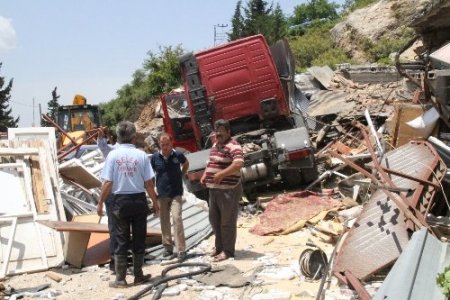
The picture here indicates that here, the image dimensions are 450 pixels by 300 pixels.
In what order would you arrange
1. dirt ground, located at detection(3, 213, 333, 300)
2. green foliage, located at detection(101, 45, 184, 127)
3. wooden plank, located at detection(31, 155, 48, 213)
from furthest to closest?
green foliage, located at detection(101, 45, 184, 127)
wooden plank, located at detection(31, 155, 48, 213)
dirt ground, located at detection(3, 213, 333, 300)

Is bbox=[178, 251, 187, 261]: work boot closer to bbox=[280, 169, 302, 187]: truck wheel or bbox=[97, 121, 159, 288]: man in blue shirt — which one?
bbox=[97, 121, 159, 288]: man in blue shirt

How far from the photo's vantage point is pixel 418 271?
3670mm

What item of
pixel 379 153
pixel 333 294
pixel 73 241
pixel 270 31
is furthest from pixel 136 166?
pixel 270 31

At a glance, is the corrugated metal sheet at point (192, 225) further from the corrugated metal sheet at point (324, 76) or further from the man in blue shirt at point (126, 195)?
the corrugated metal sheet at point (324, 76)

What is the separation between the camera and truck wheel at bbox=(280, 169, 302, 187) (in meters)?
9.50

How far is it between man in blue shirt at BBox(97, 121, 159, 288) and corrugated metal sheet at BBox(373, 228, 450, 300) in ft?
8.59

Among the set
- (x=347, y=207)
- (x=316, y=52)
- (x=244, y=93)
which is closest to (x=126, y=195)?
(x=347, y=207)

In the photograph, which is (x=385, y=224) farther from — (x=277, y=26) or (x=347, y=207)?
(x=277, y=26)

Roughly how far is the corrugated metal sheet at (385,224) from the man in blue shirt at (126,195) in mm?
2013

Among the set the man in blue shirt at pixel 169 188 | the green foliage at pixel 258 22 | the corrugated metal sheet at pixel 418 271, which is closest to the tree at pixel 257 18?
the green foliage at pixel 258 22

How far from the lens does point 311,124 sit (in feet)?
43.4

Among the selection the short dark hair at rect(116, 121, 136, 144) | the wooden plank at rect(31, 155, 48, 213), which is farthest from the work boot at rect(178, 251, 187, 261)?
the wooden plank at rect(31, 155, 48, 213)

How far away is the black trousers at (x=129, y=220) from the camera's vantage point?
5312 millimetres

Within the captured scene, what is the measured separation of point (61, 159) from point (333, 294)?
24.4 feet
